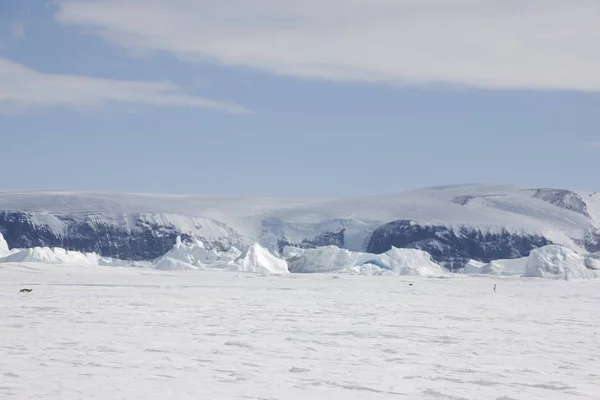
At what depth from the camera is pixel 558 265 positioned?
139 ft

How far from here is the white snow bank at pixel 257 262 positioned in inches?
2112

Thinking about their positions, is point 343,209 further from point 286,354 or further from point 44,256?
point 286,354

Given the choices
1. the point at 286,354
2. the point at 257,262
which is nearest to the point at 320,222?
the point at 257,262

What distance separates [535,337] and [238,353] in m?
4.61

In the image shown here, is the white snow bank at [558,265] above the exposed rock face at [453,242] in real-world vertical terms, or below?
above

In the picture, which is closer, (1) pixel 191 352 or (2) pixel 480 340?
(1) pixel 191 352

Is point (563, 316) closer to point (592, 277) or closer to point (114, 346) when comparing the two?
point (114, 346)

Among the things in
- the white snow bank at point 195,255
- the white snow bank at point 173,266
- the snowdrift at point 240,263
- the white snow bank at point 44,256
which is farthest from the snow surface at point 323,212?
the white snow bank at point 44,256

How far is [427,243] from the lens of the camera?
5089 inches

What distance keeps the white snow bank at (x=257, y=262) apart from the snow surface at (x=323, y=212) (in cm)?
5829

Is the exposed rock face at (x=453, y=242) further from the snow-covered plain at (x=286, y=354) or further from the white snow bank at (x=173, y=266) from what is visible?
the snow-covered plain at (x=286, y=354)

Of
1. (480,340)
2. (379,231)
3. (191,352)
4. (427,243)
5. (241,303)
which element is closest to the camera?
(191,352)

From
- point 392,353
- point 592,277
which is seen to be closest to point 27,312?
point 392,353

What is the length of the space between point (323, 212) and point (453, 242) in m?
23.1
